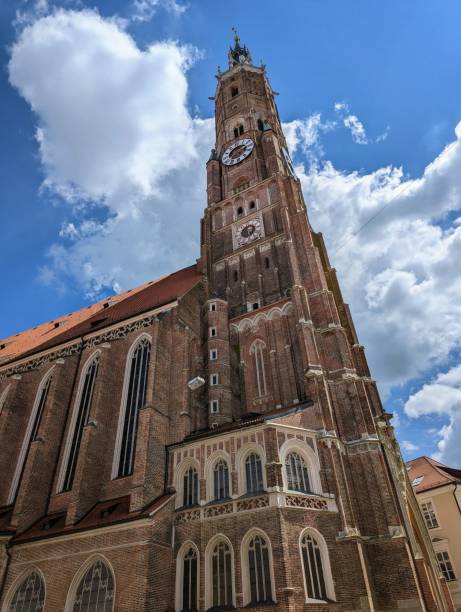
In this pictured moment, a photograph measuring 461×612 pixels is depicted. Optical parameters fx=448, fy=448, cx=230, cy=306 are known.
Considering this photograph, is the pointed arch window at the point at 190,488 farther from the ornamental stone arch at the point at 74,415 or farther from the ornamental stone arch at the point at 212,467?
the ornamental stone arch at the point at 74,415

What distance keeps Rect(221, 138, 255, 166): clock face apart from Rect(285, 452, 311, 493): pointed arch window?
29374 millimetres

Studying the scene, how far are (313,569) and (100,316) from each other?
21.9 meters

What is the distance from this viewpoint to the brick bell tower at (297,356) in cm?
1723

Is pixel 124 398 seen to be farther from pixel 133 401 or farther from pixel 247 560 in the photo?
pixel 247 560

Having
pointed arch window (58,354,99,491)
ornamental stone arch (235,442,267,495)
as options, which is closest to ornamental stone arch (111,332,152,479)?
pointed arch window (58,354,99,491)

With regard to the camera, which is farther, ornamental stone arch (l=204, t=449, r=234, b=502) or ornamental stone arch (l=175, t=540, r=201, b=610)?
ornamental stone arch (l=204, t=449, r=234, b=502)

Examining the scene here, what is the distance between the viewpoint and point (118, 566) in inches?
660

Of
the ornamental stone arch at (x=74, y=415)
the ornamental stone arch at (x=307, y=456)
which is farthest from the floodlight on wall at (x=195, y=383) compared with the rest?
the ornamental stone arch at (x=307, y=456)

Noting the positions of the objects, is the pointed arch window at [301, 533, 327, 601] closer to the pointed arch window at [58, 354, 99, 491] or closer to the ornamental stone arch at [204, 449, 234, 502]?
the ornamental stone arch at [204, 449, 234, 502]

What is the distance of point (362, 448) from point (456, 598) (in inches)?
776

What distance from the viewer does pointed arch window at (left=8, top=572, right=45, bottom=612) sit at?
58.8ft

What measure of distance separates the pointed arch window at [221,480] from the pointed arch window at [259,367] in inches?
235

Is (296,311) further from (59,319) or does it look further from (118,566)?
(59,319)

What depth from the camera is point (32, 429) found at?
88.6ft
